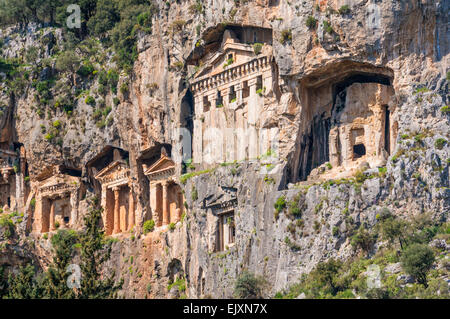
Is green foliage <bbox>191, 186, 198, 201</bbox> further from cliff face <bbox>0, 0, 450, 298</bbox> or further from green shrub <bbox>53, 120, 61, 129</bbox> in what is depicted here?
green shrub <bbox>53, 120, 61, 129</bbox>

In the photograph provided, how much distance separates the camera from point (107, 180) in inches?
2963

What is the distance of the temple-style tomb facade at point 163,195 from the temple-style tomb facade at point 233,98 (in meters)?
4.03

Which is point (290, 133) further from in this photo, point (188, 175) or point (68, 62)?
point (68, 62)

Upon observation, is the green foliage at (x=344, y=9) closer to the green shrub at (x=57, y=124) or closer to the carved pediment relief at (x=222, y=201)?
the carved pediment relief at (x=222, y=201)

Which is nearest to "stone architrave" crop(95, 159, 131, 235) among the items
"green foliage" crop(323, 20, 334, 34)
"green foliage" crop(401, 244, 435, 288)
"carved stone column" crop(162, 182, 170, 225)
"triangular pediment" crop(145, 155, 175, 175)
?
"triangular pediment" crop(145, 155, 175, 175)

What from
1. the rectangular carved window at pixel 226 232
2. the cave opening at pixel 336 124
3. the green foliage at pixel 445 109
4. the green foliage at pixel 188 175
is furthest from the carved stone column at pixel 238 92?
the green foliage at pixel 445 109

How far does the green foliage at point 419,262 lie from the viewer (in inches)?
2028

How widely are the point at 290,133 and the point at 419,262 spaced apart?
501 inches

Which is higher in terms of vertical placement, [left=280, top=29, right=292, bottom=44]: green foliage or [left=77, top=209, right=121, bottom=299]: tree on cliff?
[left=280, top=29, right=292, bottom=44]: green foliage

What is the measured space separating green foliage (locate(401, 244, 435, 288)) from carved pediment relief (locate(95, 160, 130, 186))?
2611cm

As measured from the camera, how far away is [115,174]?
245 ft

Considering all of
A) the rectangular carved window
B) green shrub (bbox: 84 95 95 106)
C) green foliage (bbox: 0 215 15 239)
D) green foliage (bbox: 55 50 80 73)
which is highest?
green foliage (bbox: 55 50 80 73)

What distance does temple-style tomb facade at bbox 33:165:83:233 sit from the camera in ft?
255

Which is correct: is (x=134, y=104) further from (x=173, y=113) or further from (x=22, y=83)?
(x=22, y=83)
